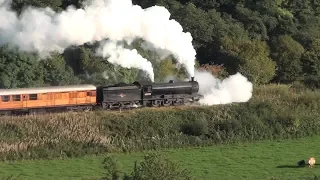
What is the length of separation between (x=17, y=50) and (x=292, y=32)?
30897mm

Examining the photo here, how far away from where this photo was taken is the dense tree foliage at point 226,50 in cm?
5138

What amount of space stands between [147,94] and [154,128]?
2929mm

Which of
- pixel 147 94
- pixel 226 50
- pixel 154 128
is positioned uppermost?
pixel 226 50

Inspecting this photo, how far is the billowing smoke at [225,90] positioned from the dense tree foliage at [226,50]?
4.92 meters

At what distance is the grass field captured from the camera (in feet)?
110

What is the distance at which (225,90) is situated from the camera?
4584cm

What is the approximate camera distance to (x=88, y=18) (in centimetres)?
4209

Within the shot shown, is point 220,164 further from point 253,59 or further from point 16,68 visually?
point 253,59

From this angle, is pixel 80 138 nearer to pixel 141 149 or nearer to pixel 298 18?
pixel 141 149

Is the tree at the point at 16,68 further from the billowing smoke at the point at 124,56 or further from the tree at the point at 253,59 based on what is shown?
the tree at the point at 253,59

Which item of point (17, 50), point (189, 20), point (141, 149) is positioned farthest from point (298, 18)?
point (141, 149)

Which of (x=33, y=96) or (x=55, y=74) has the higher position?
(x=55, y=74)

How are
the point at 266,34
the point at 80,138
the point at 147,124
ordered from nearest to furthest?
the point at 80,138
the point at 147,124
the point at 266,34

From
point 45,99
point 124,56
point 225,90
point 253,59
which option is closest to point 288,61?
point 253,59
